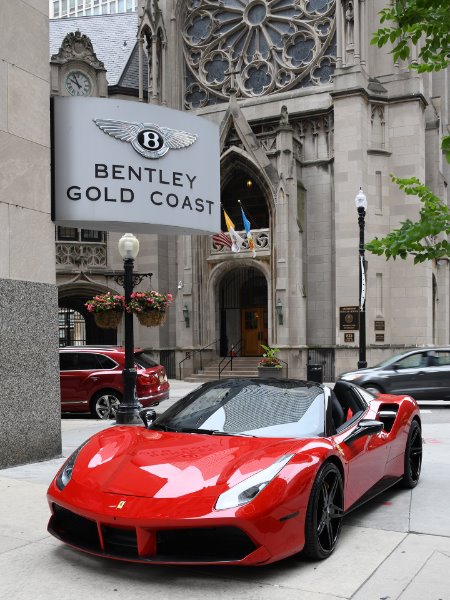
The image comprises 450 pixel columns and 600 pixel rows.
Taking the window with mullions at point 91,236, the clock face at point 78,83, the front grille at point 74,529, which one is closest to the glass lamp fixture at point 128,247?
the front grille at point 74,529

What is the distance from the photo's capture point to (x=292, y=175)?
2922cm

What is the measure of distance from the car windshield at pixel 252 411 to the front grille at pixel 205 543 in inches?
46.9

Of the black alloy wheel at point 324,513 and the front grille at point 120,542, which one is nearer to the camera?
the front grille at point 120,542

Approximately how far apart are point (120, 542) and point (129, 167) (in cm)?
655

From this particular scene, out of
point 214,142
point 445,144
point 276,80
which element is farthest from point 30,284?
point 276,80

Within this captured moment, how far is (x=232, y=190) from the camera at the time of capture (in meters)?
33.0

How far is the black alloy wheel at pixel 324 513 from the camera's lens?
484 centimetres

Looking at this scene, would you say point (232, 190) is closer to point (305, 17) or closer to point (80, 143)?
point (305, 17)

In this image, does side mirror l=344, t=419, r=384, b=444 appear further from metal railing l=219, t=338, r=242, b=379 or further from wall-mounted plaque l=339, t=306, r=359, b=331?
metal railing l=219, t=338, r=242, b=379

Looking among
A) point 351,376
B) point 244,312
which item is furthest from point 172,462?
point 244,312

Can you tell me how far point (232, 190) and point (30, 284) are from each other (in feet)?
80.6

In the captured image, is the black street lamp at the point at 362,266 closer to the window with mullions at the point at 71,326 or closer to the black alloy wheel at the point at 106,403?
the black alloy wheel at the point at 106,403

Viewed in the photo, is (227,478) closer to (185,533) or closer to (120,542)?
(185,533)

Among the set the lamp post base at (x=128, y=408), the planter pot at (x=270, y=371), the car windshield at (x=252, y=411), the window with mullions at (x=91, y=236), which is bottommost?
the planter pot at (x=270, y=371)
